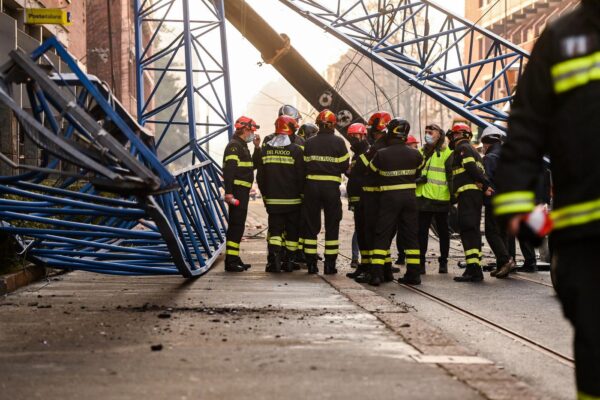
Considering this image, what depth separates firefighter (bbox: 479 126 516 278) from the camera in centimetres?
1236

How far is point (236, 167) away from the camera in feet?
42.4

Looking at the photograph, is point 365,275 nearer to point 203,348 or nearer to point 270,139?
point 270,139

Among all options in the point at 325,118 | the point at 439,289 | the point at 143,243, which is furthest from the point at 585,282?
the point at 143,243

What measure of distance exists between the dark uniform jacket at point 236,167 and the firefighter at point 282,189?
8.8 inches

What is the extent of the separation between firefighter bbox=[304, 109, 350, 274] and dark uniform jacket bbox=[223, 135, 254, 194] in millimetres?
824

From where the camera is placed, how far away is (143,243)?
43.4 feet

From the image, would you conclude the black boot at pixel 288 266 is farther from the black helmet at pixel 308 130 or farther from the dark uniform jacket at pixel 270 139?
the black helmet at pixel 308 130

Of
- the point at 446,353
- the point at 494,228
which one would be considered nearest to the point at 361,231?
the point at 494,228

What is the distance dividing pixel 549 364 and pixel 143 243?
25.5 feet

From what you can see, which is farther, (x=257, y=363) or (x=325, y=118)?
(x=325, y=118)

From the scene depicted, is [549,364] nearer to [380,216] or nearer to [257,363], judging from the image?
[257,363]

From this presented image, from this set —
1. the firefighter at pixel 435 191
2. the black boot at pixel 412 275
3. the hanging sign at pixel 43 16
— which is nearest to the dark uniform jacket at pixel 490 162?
the firefighter at pixel 435 191

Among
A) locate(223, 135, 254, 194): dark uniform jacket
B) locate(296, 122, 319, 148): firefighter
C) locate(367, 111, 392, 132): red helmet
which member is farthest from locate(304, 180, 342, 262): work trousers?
locate(296, 122, 319, 148): firefighter

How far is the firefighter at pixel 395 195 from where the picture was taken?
36.6ft
